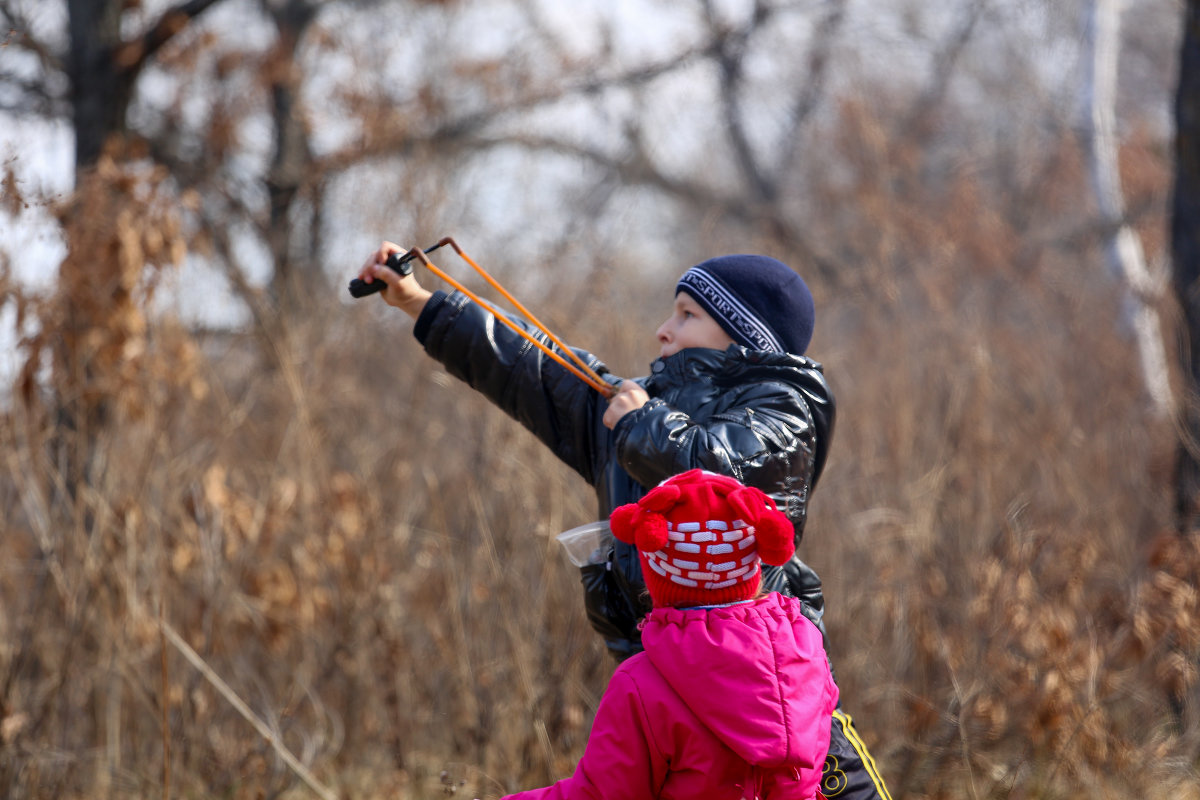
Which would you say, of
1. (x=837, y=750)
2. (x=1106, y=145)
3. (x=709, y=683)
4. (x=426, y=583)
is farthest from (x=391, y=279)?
(x=1106, y=145)

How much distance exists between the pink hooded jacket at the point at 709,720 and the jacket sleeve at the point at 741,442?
33 cm

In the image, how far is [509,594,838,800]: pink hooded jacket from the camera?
5.77 ft

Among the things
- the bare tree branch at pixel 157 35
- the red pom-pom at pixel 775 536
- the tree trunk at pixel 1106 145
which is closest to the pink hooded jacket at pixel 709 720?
the red pom-pom at pixel 775 536

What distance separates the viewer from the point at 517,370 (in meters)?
2.50

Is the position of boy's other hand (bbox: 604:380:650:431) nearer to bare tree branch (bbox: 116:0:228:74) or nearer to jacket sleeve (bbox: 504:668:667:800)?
jacket sleeve (bbox: 504:668:667:800)

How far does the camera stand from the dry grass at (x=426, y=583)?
11.9 feet

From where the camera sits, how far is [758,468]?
209 cm

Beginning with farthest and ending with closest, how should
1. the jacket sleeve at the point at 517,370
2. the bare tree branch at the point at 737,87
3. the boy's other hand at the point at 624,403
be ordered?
1. the bare tree branch at the point at 737,87
2. the jacket sleeve at the point at 517,370
3. the boy's other hand at the point at 624,403

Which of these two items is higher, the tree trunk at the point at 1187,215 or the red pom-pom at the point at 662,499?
the tree trunk at the point at 1187,215

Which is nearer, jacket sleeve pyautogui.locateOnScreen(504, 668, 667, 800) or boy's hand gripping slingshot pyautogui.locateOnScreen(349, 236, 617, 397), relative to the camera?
jacket sleeve pyautogui.locateOnScreen(504, 668, 667, 800)

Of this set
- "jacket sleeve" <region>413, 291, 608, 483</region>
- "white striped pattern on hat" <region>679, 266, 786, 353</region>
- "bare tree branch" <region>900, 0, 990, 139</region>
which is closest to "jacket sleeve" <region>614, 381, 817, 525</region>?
"white striped pattern on hat" <region>679, 266, 786, 353</region>

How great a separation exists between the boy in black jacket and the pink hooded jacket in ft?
1.17

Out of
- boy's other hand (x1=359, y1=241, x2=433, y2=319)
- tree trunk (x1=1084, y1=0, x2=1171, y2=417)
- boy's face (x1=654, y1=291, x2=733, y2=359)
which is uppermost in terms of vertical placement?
tree trunk (x1=1084, y1=0, x2=1171, y2=417)

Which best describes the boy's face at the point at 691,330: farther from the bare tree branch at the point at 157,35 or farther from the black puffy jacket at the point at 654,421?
the bare tree branch at the point at 157,35
